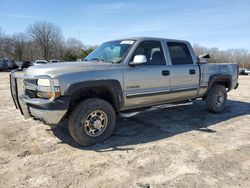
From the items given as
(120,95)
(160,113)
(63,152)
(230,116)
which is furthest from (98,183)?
(230,116)

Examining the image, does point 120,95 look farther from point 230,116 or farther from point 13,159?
point 230,116

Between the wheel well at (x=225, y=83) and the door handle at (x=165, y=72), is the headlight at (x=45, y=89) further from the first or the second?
the wheel well at (x=225, y=83)

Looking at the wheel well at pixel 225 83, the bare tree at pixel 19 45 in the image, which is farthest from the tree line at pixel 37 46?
the wheel well at pixel 225 83

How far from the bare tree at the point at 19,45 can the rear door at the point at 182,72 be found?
244ft

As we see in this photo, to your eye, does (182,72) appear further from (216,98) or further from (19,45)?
(19,45)

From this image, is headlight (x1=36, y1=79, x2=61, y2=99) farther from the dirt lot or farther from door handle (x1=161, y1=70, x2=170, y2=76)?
door handle (x1=161, y1=70, x2=170, y2=76)

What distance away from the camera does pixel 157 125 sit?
5559mm

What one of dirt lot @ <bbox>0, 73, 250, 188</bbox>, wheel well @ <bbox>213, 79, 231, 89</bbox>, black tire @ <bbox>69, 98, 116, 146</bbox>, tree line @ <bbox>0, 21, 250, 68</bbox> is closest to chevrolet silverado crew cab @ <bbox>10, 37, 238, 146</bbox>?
black tire @ <bbox>69, 98, 116, 146</bbox>

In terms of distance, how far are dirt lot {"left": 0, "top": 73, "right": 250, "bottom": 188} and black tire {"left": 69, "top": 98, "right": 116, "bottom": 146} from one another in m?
0.17

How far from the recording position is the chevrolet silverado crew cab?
3961 millimetres

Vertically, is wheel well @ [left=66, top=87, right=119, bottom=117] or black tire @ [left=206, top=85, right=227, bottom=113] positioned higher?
wheel well @ [left=66, top=87, right=119, bottom=117]

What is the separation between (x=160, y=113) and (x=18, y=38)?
78346 mm

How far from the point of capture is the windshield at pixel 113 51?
4.89 m

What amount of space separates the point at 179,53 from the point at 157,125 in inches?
71.2
